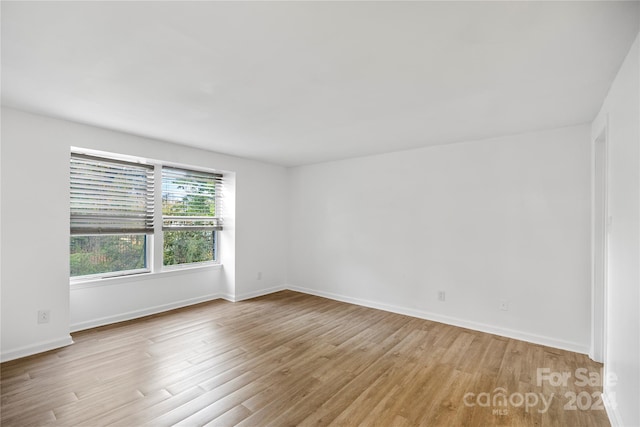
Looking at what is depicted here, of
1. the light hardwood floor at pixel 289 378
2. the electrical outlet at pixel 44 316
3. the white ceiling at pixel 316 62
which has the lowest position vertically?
the light hardwood floor at pixel 289 378

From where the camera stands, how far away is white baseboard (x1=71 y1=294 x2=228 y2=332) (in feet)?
11.9

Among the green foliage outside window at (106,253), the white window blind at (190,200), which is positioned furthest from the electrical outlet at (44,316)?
the white window blind at (190,200)

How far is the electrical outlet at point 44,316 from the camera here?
306 cm

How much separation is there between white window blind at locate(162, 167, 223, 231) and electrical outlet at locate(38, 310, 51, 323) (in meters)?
1.62

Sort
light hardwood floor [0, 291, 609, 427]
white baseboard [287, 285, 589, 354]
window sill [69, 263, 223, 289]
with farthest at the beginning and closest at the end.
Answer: window sill [69, 263, 223, 289] → white baseboard [287, 285, 589, 354] → light hardwood floor [0, 291, 609, 427]

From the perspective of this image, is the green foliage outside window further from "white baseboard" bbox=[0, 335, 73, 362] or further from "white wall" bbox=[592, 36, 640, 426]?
"white wall" bbox=[592, 36, 640, 426]

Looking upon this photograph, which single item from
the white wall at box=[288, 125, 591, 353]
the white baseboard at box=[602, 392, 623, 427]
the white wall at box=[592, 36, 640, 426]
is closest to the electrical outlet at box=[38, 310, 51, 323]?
the white wall at box=[288, 125, 591, 353]

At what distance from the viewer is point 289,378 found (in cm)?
260

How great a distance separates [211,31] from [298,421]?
2.51 meters

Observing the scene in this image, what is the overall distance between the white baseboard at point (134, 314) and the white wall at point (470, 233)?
2042mm

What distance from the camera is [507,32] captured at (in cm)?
164

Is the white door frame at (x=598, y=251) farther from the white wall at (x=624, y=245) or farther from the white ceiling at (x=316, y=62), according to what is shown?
the white wall at (x=624, y=245)

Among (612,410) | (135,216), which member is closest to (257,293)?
(135,216)

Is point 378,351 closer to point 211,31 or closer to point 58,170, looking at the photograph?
point 211,31
